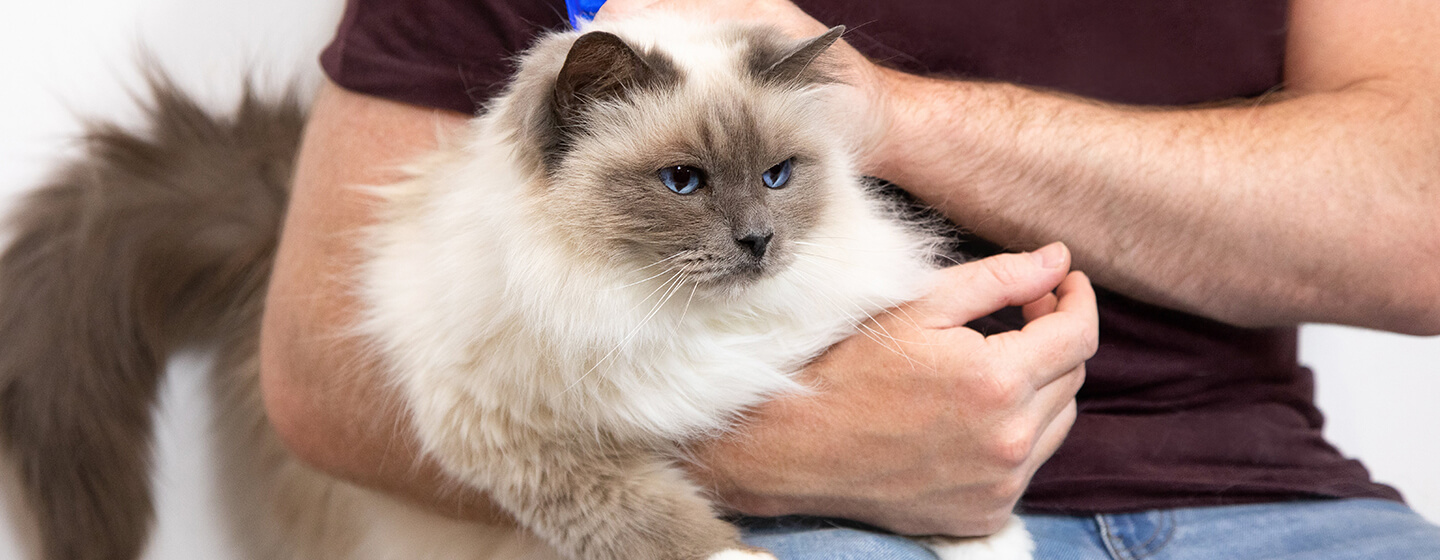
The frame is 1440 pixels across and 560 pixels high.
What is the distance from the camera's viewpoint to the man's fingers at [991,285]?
1.03 meters

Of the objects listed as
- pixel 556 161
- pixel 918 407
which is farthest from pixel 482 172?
pixel 918 407

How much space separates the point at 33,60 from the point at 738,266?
125cm

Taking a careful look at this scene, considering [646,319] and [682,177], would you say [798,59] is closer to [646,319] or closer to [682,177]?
[682,177]

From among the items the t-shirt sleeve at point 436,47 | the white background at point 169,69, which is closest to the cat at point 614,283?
the t-shirt sleeve at point 436,47

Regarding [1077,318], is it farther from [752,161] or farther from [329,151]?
[329,151]

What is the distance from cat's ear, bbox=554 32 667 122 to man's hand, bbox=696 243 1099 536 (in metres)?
0.39

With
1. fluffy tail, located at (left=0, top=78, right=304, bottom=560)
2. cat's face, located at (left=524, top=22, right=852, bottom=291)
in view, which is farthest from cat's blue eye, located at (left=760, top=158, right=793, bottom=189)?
fluffy tail, located at (left=0, top=78, right=304, bottom=560)

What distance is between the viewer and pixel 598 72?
83 cm

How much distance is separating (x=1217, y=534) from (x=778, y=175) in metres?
0.76

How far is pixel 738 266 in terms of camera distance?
854mm

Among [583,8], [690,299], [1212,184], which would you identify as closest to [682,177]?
[690,299]

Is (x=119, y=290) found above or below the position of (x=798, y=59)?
below

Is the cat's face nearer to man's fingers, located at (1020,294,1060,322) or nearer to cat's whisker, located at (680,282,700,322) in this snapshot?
cat's whisker, located at (680,282,700,322)

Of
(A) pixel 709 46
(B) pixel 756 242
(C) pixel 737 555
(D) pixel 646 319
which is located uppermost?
(A) pixel 709 46
